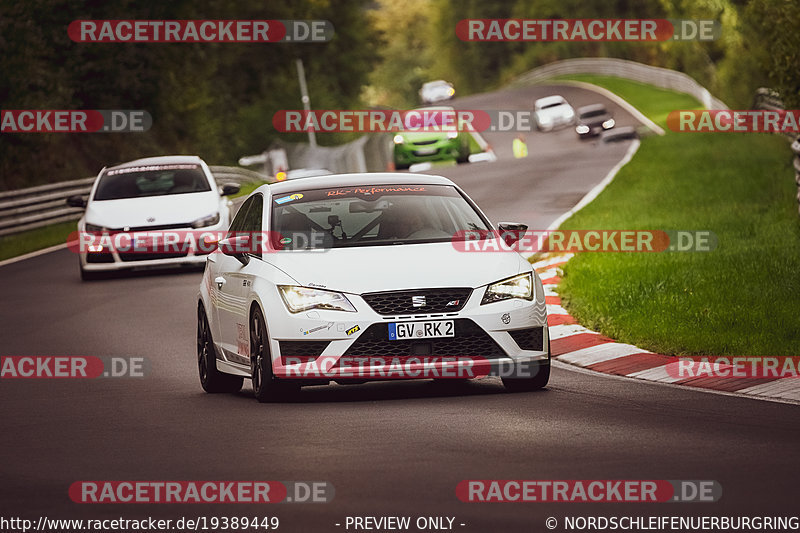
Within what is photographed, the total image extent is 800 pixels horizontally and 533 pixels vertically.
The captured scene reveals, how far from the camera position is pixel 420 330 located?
11.0m

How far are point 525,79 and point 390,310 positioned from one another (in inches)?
4200

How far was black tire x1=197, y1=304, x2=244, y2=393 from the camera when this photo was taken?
41.8 ft

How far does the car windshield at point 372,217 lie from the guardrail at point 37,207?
74.6 ft

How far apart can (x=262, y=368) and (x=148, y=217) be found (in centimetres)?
1187

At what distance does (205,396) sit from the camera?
41.0ft

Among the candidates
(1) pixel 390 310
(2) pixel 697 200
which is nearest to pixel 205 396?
(1) pixel 390 310

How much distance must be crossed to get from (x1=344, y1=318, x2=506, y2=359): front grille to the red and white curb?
5.35 feet

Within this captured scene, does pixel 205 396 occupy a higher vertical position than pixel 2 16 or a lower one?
lower

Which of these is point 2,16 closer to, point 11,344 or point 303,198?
point 11,344

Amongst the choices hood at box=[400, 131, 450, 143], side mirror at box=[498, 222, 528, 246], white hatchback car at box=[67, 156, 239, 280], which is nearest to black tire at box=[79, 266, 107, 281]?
white hatchback car at box=[67, 156, 239, 280]
